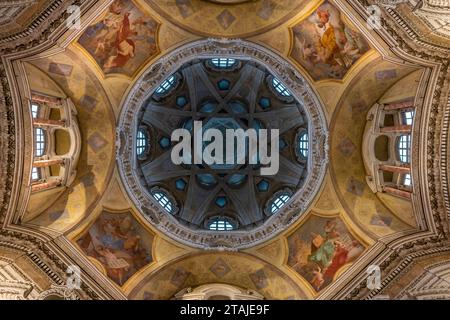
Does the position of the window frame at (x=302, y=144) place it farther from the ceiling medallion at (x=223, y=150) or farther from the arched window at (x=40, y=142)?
the arched window at (x=40, y=142)

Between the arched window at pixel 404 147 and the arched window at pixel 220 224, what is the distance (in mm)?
10134

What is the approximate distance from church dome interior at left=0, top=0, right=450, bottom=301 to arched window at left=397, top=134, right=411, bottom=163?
0.26 feet

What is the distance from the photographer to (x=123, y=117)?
23.2 m

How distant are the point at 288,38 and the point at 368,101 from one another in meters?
4.39

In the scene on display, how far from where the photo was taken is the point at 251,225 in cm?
2652

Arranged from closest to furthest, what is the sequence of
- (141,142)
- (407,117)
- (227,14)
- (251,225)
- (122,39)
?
(407,117), (122,39), (227,14), (251,225), (141,142)

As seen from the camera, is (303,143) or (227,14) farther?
(303,143)

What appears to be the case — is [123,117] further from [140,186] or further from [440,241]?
[440,241]

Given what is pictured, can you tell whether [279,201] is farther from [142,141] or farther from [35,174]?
[35,174]

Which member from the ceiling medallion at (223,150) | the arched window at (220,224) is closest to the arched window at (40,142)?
the ceiling medallion at (223,150)

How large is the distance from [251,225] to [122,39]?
36.6 ft

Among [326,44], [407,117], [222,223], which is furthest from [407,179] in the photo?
[222,223]

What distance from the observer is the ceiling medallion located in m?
23.5

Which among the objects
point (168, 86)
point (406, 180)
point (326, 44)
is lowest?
point (406, 180)
